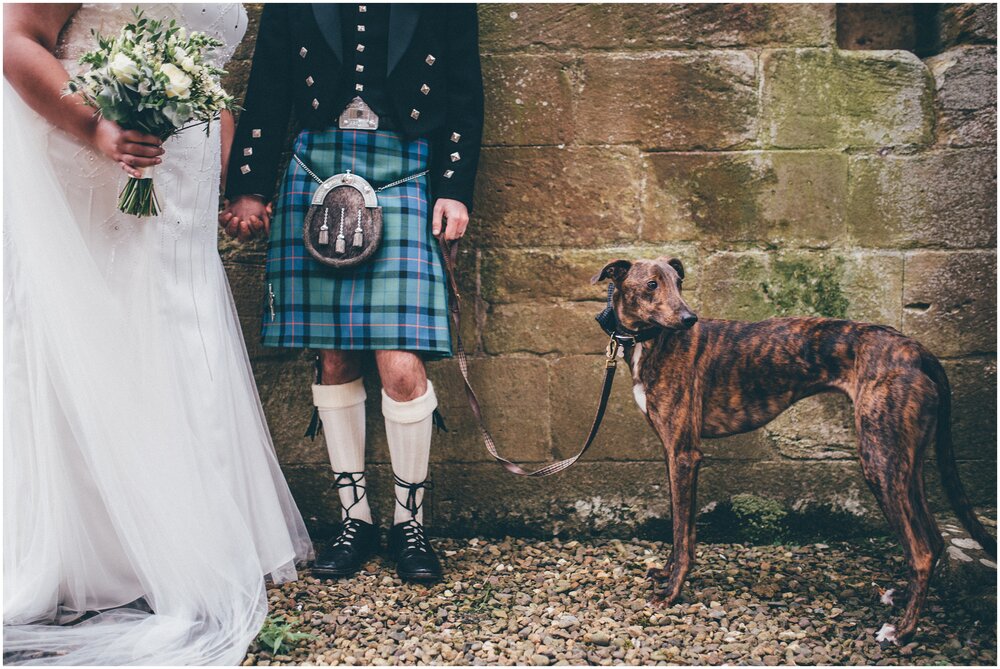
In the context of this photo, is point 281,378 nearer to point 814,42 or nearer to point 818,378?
point 818,378

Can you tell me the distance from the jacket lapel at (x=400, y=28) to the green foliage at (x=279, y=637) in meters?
1.82

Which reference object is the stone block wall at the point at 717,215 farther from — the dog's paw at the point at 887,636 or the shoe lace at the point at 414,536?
the dog's paw at the point at 887,636

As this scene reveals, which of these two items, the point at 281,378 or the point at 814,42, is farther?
the point at 281,378

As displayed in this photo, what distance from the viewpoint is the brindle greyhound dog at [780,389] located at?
2.09m

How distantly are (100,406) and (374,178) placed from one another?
112 cm

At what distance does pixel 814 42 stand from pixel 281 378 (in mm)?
2507

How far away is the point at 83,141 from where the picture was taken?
2.18 m

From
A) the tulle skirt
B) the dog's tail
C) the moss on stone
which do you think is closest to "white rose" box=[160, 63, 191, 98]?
the tulle skirt

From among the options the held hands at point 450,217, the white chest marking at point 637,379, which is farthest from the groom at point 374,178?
A: the white chest marking at point 637,379

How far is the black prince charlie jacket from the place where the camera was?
254 cm

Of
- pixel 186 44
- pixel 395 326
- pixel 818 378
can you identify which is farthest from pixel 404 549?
pixel 186 44

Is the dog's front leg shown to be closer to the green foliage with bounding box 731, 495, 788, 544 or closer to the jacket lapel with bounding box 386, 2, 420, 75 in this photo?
the green foliage with bounding box 731, 495, 788, 544

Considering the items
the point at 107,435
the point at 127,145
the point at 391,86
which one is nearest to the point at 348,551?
the point at 107,435

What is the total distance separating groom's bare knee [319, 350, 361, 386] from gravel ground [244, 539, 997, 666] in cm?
70
